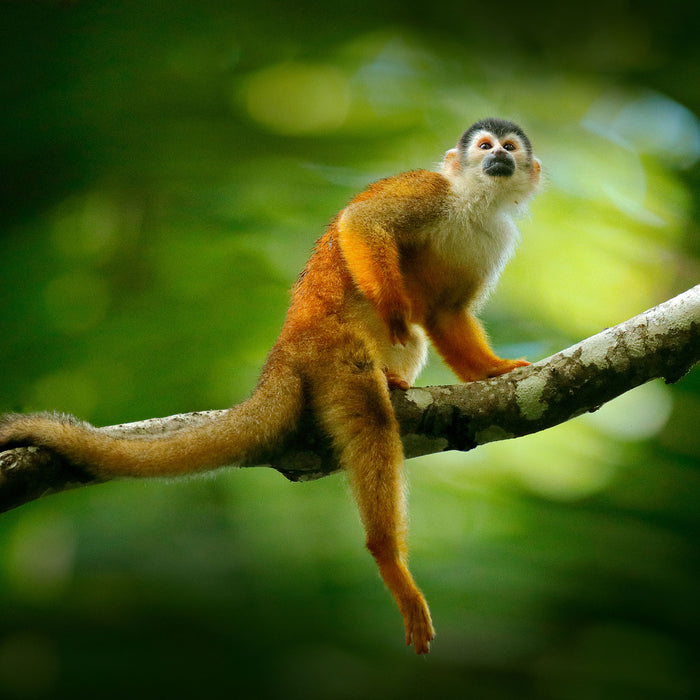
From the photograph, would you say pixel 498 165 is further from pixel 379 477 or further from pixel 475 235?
pixel 379 477

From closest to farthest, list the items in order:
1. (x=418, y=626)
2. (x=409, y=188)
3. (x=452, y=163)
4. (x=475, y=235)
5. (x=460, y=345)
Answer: (x=418, y=626) → (x=409, y=188) → (x=475, y=235) → (x=460, y=345) → (x=452, y=163)

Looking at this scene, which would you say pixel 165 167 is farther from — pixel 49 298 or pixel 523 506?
pixel 523 506

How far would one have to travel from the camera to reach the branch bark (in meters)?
3.38

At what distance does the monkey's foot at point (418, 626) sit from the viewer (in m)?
3.40

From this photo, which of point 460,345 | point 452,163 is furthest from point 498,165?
point 460,345

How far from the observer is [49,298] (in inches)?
228

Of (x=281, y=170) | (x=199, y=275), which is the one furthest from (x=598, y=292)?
(x=199, y=275)

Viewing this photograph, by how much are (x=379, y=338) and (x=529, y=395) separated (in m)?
0.78

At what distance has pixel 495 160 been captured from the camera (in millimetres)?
4406

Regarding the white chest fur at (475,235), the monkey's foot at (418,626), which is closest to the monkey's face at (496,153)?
the white chest fur at (475,235)

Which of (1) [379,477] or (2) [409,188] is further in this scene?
(2) [409,188]

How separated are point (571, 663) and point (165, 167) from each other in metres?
4.83

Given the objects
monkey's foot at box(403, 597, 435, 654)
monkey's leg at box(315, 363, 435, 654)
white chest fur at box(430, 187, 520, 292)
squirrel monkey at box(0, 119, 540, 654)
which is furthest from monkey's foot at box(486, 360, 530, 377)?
monkey's foot at box(403, 597, 435, 654)

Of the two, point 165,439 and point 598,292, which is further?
point 598,292
